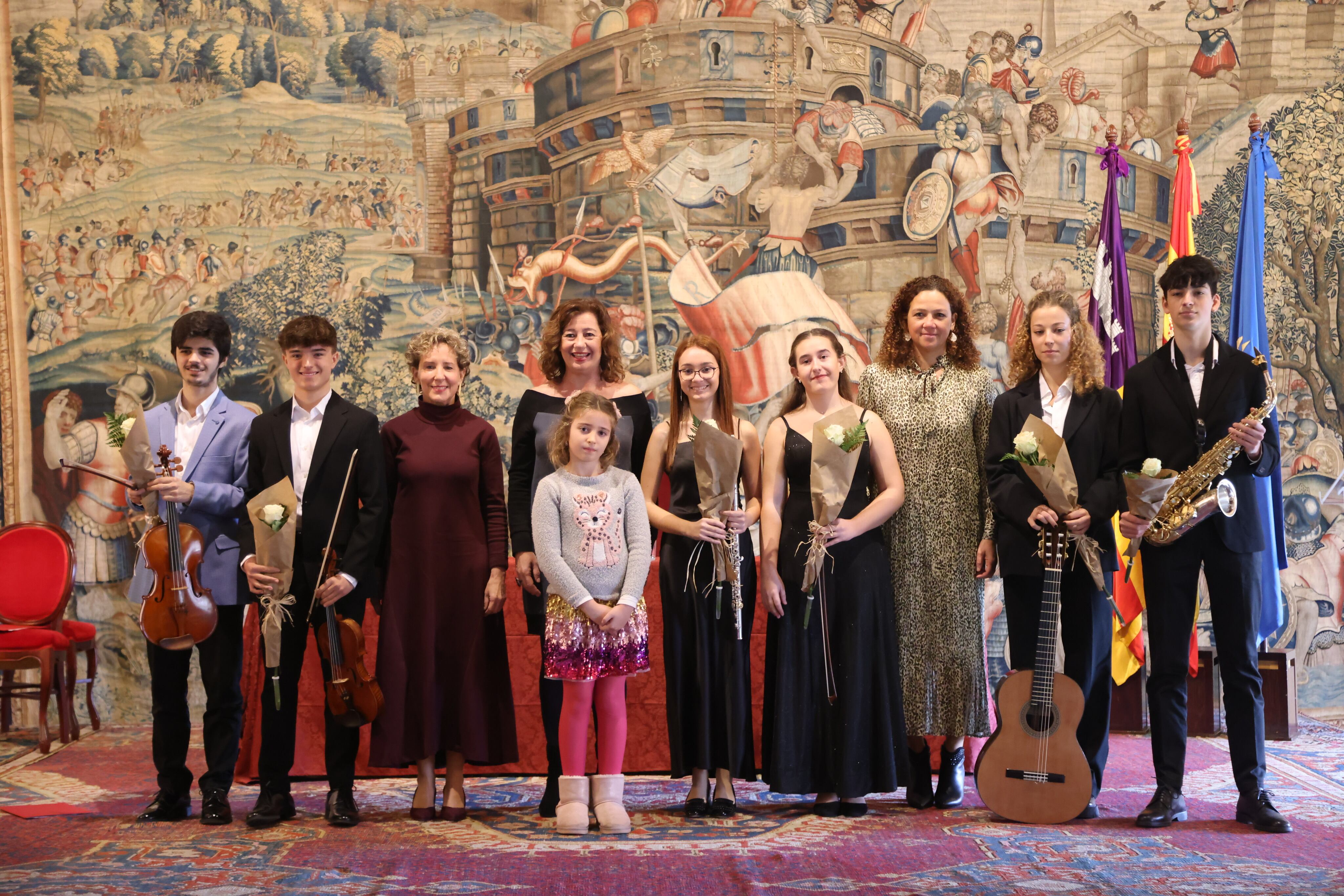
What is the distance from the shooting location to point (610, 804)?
3.55m

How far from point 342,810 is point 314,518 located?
99 cm

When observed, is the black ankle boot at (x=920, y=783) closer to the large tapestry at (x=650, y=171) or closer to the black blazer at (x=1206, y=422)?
the black blazer at (x=1206, y=422)

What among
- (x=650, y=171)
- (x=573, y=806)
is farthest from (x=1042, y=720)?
(x=650, y=171)

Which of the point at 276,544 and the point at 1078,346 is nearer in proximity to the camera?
the point at 276,544

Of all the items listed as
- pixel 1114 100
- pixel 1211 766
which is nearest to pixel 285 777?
pixel 1211 766

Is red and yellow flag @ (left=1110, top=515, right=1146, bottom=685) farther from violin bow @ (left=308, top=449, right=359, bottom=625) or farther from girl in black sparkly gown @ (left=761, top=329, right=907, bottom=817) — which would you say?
violin bow @ (left=308, top=449, right=359, bottom=625)

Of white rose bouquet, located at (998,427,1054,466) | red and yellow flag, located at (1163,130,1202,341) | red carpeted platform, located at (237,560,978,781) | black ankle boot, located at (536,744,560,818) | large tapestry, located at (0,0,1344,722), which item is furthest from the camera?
large tapestry, located at (0,0,1344,722)

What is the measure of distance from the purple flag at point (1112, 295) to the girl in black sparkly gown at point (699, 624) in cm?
281

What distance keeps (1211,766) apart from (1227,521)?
1.74m

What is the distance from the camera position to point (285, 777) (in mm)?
3705

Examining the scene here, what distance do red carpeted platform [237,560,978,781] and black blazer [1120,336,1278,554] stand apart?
Answer: 5.69ft

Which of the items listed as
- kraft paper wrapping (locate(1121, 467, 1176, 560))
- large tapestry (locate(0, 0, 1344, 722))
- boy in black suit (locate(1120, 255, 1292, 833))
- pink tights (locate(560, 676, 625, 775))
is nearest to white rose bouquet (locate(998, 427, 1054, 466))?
kraft paper wrapping (locate(1121, 467, 1176, 560))

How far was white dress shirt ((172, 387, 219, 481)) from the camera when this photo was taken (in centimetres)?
370

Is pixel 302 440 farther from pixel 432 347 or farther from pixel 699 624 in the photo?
pixel 699 624
